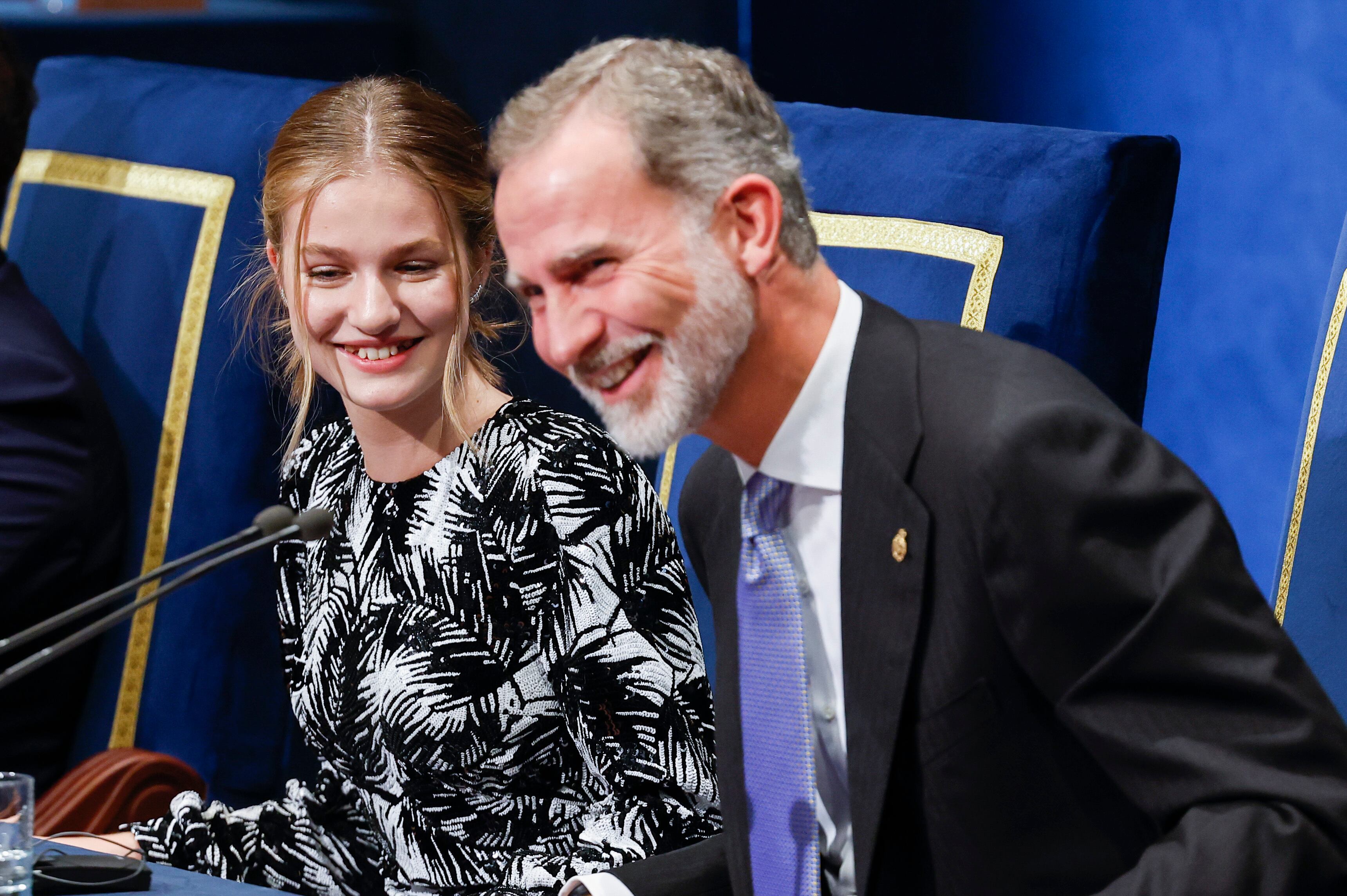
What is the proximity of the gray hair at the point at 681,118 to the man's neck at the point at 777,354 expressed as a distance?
0.02 metres

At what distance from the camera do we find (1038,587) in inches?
36.9

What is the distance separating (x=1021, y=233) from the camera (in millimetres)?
1587

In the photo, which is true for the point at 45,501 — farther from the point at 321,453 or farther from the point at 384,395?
the point at 384,395

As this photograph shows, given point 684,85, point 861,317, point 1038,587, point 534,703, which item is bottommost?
point 534,703

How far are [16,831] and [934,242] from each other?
3.28ft

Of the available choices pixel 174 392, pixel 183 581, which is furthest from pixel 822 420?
pixel 174 392

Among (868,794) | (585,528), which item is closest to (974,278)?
(585,528)

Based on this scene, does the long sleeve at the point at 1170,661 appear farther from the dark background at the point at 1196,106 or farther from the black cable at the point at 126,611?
the dark background at the point at 1196,106

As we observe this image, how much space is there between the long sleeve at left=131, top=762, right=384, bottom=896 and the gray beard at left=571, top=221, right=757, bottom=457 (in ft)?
2.57

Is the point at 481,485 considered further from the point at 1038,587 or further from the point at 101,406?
the point at 101,406

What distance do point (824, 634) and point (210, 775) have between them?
4.62 feet

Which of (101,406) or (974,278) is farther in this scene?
(101,406)

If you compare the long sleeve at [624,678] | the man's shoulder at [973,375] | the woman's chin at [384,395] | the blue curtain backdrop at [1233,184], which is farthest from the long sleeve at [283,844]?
the blue curtain backdrop at [1233,184]

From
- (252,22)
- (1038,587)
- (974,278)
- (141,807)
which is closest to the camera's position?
(1038,587)
